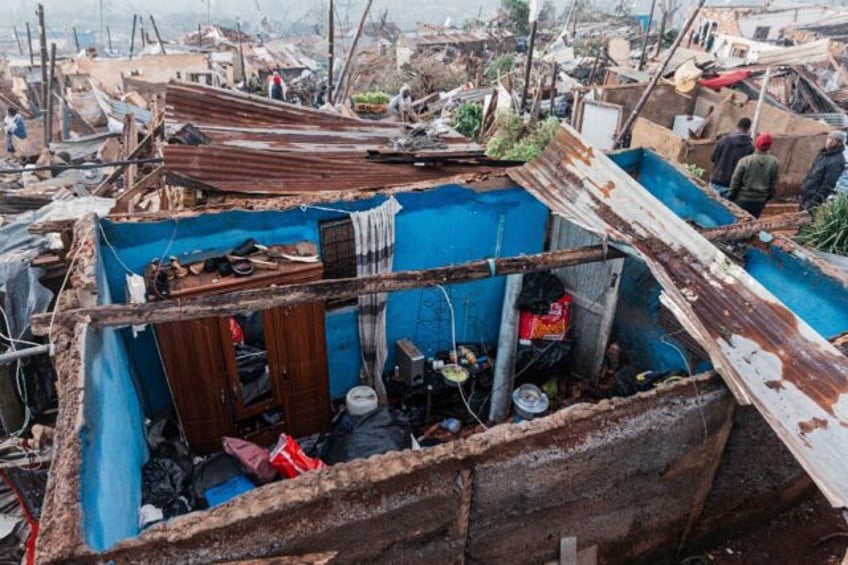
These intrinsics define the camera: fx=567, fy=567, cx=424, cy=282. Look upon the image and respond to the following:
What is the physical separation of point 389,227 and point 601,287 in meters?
2.95

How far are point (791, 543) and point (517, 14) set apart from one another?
41.7 meters

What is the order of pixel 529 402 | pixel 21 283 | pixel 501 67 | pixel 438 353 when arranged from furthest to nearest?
1. pixel 501 67
2. pixel 438 353
3. pixel 529 402
4. pixel 21 283

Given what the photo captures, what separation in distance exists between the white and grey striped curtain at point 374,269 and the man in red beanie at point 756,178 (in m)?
5.45

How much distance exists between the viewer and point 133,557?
2.61m

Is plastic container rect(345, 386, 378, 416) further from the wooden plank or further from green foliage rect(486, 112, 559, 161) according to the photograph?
green foliage rect(486, 112, 559, 161)

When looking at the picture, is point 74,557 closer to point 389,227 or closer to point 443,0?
point 389,227

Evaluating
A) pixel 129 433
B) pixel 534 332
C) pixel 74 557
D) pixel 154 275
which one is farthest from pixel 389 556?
pixel 534 332

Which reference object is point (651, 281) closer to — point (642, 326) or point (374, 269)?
point (642, 326)

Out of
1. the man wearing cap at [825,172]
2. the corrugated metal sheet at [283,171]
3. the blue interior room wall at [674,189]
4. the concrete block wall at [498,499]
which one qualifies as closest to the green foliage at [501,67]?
the man wearing cap at [825,172]

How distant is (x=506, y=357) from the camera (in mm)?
7629

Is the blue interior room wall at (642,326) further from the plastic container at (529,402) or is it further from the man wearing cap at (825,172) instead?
the man wearing cap at (825,172)

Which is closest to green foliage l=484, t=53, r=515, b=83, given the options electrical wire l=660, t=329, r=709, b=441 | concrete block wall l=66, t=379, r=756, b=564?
electrical wire l=660, t=329, r=709, b=441

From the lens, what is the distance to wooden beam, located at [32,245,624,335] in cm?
381

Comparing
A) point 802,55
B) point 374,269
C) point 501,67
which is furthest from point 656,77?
point 501,67
